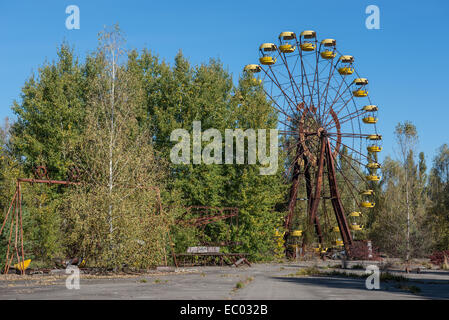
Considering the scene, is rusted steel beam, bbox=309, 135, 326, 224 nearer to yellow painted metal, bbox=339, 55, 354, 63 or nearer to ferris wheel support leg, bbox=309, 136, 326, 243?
ferris wheel support leg, bbox=309, 136, 326, 243

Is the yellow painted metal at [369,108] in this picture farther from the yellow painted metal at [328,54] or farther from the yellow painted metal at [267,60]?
the yellow painted metal at [267,60]

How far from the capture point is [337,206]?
36.6 m

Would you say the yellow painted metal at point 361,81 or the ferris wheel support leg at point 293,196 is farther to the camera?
the yellow painted metal at point 361,81

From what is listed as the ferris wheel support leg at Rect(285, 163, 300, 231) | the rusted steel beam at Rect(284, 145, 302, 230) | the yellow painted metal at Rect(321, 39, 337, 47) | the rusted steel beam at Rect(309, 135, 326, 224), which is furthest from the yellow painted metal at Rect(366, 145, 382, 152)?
the yellow painted metal at Rect(321, 39, 337, 47)

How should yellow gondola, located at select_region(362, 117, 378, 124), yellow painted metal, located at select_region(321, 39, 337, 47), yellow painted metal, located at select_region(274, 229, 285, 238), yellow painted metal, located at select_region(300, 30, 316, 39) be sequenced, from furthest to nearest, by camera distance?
yellow gondola, located at select_region(362, 117, 378, 124), yellow painted metal, located at select_region(321, 39, 337, 47), yellow painted metal, located at select_region(300, 30, 316, 39), yellow painted metal, located at select_region(274, 229, 285, 238)

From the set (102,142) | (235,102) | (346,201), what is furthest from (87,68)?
(346,201)

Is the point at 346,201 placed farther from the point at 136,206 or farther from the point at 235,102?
the point at 136,206

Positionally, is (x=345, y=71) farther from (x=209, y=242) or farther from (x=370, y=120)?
(x=209, y=242)

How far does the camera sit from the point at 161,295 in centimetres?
1288

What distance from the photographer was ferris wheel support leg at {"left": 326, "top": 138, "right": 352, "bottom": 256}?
1395 inches

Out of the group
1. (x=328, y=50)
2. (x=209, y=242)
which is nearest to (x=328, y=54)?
(x=328, y=50)

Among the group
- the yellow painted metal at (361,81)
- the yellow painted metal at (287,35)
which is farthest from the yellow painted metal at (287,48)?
the yellow painted metal at (361,81)

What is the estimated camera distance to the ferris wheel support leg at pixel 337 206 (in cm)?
3544
